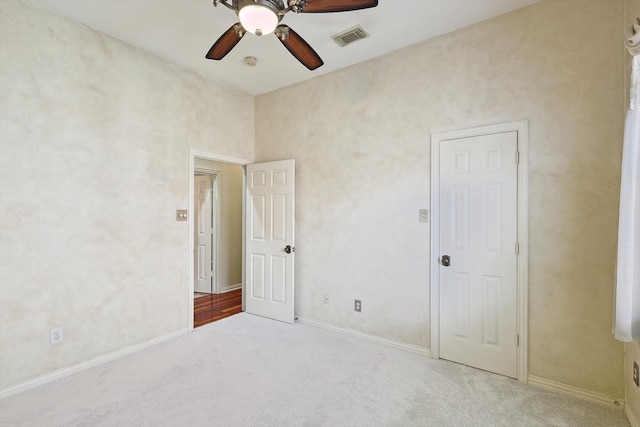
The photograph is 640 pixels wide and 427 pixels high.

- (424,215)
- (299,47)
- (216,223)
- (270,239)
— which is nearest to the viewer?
(299,47)

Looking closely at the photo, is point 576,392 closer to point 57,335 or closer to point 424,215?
point 424,215

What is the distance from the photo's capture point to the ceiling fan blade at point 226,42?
76.7 inches

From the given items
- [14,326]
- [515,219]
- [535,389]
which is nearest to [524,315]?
[535,389]

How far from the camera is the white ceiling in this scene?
95.7 inches

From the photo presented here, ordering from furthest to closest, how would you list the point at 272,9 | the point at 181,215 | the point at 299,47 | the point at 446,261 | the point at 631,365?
the point at 181,215 → the point at 446,261 → the point at 299,47 → the point at 631,365 → the point at 272,9

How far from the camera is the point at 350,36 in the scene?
2816 millimetres

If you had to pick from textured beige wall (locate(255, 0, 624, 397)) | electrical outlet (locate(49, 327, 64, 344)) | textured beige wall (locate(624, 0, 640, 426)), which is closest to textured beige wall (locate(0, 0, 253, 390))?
electrical outlet (locate(49, 327, 64, 344))

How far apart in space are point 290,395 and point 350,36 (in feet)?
10.4

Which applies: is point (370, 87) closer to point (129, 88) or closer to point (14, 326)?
point (129, 88)

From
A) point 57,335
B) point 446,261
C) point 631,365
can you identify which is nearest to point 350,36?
point 446,261

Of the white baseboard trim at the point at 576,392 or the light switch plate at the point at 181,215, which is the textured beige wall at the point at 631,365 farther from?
the light switch plate at the point at 181,215

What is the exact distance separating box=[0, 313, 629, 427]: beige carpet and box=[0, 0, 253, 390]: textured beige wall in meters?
0.39

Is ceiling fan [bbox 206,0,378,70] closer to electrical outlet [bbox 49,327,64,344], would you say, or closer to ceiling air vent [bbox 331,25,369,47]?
ceiling air vent [bbox 331,25,369,47]

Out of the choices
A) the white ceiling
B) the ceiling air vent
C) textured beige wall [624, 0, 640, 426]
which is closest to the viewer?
textured beige wall [624, 0, 640, 426]
